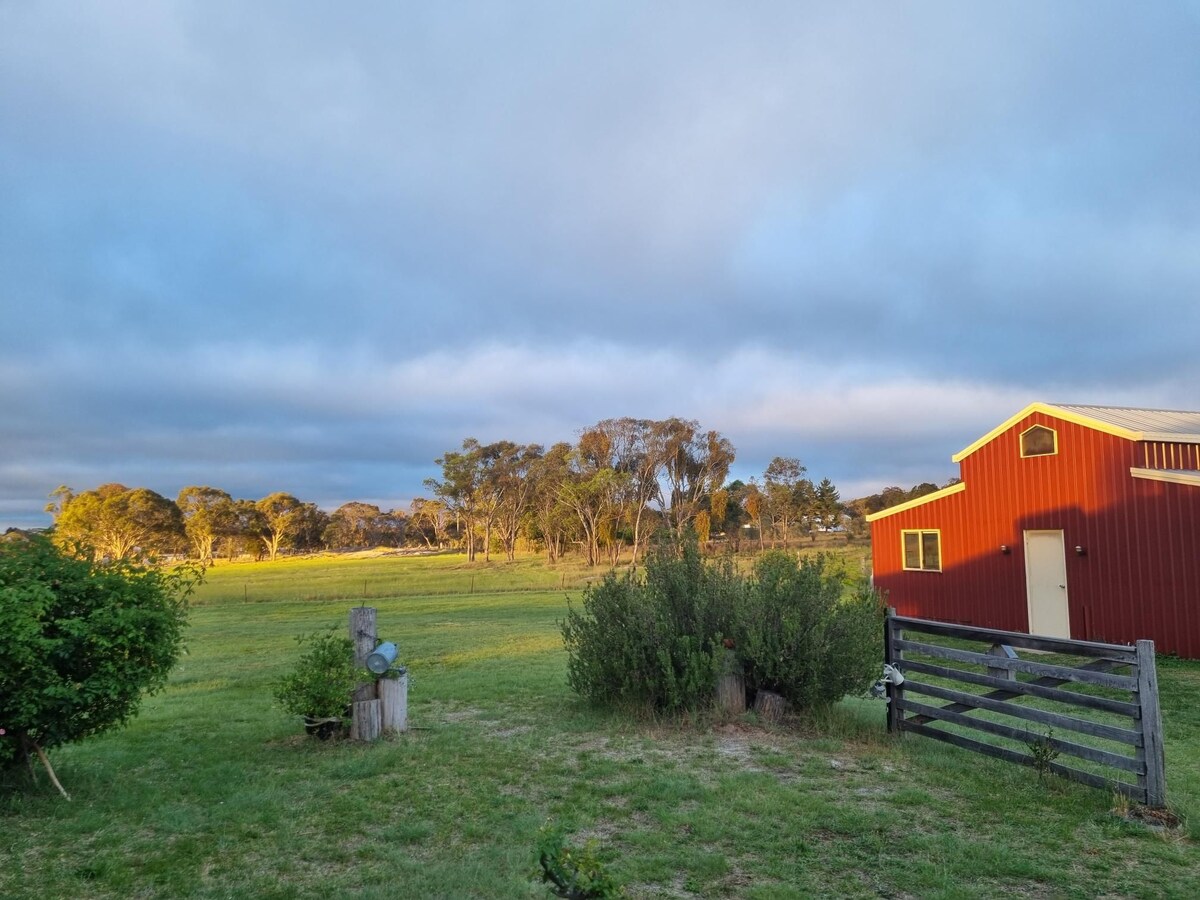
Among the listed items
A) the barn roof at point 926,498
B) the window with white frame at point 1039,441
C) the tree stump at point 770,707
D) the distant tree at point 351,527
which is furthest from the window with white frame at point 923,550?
the distant tree at point 351,527

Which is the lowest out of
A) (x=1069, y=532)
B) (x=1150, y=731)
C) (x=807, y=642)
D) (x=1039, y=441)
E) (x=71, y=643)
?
(x=1150, y=731)

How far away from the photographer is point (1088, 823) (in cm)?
496

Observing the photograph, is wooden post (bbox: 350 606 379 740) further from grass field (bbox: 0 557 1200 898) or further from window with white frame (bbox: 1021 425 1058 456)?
window with white frame (bbox: 1021 425 1058 456)

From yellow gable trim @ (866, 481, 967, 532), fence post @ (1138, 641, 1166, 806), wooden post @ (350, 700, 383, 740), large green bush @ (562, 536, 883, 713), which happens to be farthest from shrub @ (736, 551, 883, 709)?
yellow gable trim @ (866, 481, 967, 532)

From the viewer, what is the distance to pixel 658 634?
25.6 feet

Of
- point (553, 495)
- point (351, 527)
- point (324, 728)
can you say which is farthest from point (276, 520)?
point (324, 728)

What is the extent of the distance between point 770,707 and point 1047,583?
1118 cm

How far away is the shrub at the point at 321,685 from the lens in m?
6.93

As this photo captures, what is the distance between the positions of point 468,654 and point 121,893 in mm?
10312

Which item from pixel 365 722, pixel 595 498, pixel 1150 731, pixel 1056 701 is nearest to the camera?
pixel 1150 731

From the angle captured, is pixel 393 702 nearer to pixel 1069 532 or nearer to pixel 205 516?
pixel 1069 532

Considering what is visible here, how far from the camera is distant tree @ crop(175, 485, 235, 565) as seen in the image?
68488 mm

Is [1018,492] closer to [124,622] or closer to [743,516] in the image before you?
[124,622]

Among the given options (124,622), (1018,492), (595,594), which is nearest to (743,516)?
(1018,492)
